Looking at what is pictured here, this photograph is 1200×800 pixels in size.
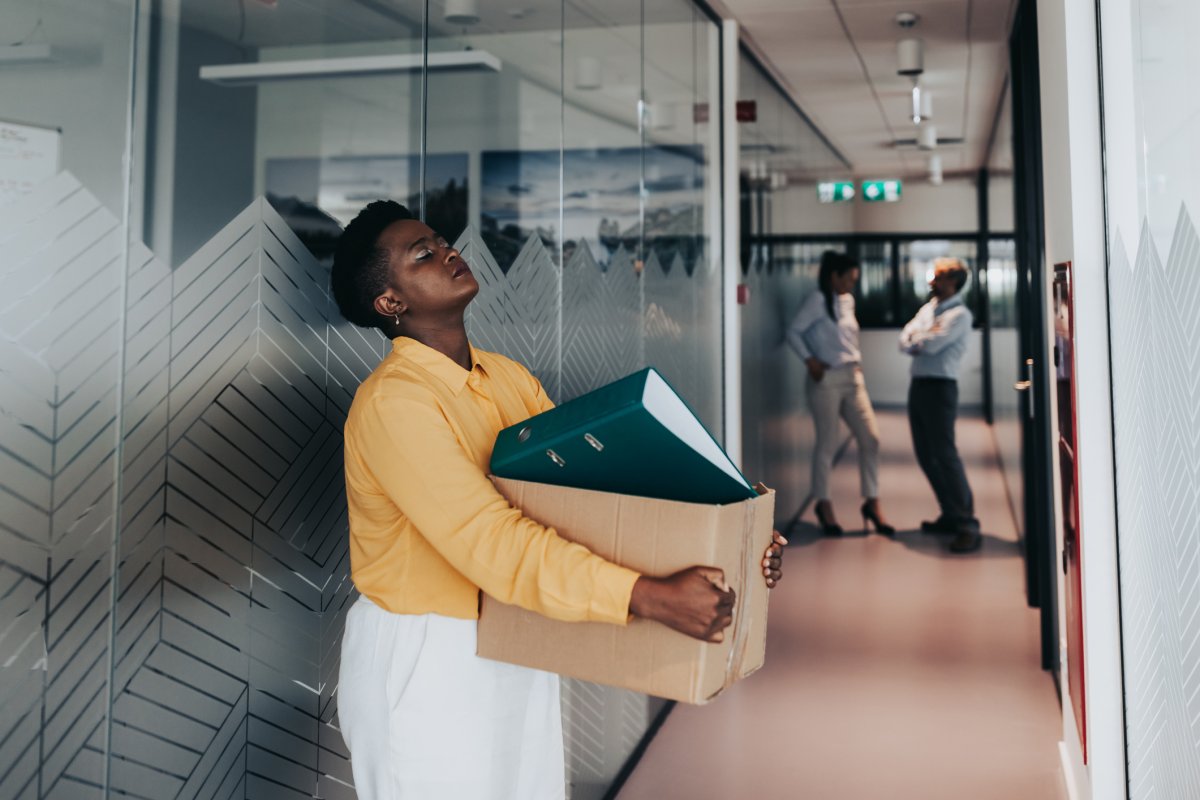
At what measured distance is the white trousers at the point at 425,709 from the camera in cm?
175

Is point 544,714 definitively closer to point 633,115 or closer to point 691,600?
point 691,600

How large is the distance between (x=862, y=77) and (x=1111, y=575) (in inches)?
213

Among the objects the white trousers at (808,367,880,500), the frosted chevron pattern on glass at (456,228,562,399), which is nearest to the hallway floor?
the white trousers at (808,367,880,500)

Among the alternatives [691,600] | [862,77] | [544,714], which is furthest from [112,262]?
[862,77]

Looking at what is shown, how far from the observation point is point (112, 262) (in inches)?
56.5

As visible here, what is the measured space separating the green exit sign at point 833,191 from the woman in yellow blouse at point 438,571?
331 inches

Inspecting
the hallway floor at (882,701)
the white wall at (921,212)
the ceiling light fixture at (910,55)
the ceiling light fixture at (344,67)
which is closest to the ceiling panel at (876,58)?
the ceiling light fixture at (910,55)

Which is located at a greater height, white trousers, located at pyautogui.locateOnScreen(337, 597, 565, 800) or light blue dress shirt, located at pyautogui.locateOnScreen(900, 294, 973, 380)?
Result: light blue dress shirt, located at pyautogui.locateOnScreen(900, 294, 973, 380)

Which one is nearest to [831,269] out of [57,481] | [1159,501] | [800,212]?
[800,212]

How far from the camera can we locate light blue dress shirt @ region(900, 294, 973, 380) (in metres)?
6.91

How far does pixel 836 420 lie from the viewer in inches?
298

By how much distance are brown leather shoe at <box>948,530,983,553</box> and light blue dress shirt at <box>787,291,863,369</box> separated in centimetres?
133

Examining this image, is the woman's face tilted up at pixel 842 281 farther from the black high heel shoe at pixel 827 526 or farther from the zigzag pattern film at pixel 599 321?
the zigzag pattern film at pixel 599 321

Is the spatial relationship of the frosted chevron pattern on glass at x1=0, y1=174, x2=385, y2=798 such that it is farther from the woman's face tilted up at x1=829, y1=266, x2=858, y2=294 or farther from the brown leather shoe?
the woman's face tilted up at x1=829, y1=266, x2=858, y2=294
